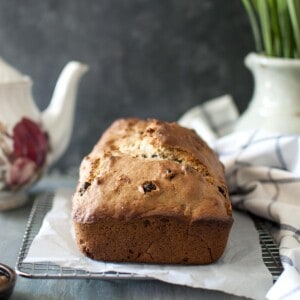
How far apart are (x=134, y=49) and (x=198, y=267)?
836 mm

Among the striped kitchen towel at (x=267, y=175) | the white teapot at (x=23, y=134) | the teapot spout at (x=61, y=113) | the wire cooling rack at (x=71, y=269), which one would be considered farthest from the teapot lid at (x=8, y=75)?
the striped kitchen towel at (x=267, y=175)

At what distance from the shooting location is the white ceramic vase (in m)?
1.35

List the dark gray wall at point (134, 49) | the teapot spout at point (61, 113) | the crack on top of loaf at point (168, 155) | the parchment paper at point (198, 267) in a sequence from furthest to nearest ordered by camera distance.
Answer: the dark gray wall at point (134, 49) < the teapot spout at point (61, 113) < the crack on top of loaf at point (168, 155) < the parchment paper at point (198, 267)

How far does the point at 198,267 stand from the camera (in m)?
0.97

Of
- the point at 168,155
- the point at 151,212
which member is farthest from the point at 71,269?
the point at 168,155

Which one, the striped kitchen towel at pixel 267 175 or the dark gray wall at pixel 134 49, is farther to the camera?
the dark gray wall at pixel 134 49

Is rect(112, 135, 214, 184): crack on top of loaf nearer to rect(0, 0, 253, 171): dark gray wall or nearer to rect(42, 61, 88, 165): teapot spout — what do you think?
rect(42, 61, 88, 165): teapot spout

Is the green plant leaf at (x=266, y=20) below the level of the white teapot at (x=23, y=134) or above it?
above

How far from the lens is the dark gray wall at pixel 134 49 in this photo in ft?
5.32

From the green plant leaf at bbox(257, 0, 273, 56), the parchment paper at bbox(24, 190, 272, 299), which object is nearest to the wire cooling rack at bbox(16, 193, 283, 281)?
the parchment paper at bbox(24, 190, 272, 299)

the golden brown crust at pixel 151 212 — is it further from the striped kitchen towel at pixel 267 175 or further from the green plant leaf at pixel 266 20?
the green plant leaf at pixel 266 20

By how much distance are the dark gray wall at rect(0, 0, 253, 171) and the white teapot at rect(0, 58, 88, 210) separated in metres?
0.27

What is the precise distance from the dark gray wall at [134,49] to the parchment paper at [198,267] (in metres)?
0.62

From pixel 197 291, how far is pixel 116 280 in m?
0.14
